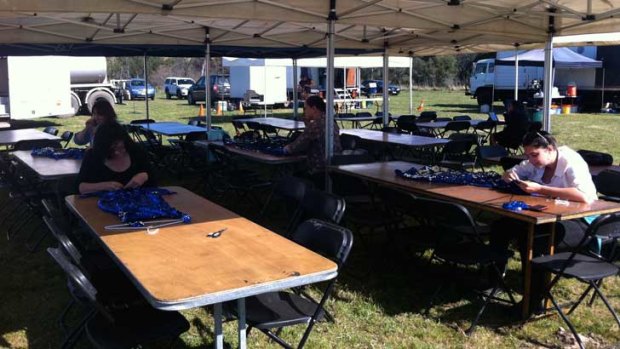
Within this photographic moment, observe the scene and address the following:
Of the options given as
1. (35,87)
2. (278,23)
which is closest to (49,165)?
(278,23)

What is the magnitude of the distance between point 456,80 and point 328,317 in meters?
38.9

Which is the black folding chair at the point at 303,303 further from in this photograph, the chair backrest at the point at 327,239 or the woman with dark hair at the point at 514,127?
the woman with dark hair at the point at 514,127

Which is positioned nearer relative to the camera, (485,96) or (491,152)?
(491,152)

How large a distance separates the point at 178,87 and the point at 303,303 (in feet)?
93.3

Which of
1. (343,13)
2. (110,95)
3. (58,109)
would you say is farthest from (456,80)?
(343,13)

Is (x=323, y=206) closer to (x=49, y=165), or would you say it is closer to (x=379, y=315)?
(x=379, y=315)

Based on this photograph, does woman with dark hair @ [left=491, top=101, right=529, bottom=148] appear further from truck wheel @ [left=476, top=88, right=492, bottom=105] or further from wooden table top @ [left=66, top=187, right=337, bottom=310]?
truck wheel @ [left=476, top=88, right=492, bottom=105]

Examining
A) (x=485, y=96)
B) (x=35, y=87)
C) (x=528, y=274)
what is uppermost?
(x=35, y=87)

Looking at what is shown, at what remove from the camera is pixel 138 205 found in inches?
130

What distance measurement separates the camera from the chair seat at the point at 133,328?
2479 millimetres

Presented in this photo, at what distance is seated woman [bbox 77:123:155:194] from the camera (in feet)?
13.1

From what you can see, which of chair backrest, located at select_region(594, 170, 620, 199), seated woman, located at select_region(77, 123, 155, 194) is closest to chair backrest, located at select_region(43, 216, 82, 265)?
seated woman, located at select_region(77, 123, 155, 194)

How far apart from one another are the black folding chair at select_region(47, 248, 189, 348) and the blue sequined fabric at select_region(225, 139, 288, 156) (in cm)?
333

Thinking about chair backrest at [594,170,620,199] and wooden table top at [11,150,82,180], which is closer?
chair backrest at [594,170,620,199]
